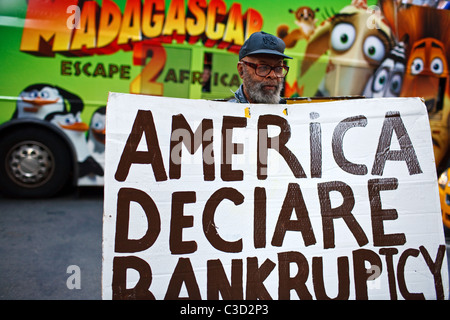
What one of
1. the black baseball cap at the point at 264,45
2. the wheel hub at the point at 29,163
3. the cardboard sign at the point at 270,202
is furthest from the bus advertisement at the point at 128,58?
the cardboard sign at the point at 270,202

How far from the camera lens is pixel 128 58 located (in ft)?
16.2

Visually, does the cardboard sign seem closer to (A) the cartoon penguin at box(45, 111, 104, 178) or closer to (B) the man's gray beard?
(B) the man's gray beard

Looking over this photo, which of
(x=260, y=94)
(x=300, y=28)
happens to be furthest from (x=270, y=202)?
(x=300, y=28)

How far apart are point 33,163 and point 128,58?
6.96 feet

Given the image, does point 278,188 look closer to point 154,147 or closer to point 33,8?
point 154,147

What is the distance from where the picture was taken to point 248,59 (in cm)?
200

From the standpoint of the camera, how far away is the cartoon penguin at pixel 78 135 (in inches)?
193

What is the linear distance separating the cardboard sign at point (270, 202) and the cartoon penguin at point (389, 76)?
443 cm

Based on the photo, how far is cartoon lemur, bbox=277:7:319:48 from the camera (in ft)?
17.7

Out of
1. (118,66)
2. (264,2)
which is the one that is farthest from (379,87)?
(118,66)

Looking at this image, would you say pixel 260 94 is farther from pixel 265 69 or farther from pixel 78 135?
pixel 78 135

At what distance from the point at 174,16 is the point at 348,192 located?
13.9 ft

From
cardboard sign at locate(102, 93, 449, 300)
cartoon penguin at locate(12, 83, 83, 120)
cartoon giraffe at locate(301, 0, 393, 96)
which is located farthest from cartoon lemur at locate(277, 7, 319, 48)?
cardboard sign at locate(102, 93, 449, 300)
